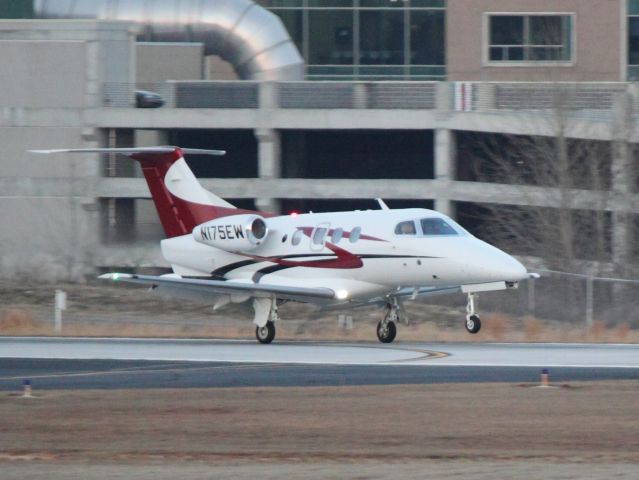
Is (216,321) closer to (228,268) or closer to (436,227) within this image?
(228,268)

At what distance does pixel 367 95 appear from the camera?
4791 cm

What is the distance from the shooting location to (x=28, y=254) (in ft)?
159

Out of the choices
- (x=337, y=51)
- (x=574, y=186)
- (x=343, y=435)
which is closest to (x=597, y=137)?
(x=574, y=186)

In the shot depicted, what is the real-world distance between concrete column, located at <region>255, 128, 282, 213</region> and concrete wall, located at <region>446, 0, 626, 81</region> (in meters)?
8.39

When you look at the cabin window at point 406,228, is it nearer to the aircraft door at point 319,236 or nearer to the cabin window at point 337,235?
the cabin window at point 337,235

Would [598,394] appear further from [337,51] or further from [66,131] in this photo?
[337,51]

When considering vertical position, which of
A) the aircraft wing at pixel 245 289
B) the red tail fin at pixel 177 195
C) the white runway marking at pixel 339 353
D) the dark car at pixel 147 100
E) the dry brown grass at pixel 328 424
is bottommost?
the white runway marking at pixel 339 353

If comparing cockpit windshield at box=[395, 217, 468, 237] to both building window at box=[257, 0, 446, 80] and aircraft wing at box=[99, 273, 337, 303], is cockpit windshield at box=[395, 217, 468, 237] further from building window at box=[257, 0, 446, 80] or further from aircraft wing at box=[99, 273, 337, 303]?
building window at box=[257, 0, 446, 80]

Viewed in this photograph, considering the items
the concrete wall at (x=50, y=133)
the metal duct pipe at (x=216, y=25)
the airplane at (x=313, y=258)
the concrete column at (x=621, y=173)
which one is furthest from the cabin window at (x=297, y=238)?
the metal duct pipe at (x=216, y=25)

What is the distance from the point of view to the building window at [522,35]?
52.8m

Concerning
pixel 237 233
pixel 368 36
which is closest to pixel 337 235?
pixel 237 233

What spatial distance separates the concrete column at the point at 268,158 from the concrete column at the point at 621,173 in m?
12.3

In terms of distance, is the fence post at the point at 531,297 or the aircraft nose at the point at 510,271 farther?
the fence post at the point at 531,297

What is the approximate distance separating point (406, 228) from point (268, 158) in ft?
70.6
